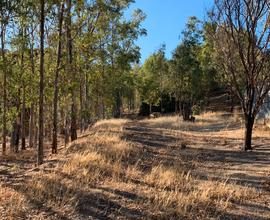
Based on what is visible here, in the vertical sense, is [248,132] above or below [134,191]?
above

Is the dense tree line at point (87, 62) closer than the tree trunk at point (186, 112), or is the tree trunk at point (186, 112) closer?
the dense tree line at point (87, 62)

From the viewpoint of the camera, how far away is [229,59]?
1520cm

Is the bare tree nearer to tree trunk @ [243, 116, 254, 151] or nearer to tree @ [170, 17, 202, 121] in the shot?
tree trunk @ [243, 116, 254, 151]

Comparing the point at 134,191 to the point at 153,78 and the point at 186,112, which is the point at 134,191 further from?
the point at 153,78

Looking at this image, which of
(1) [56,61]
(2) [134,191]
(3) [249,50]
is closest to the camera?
(2) [134,191]

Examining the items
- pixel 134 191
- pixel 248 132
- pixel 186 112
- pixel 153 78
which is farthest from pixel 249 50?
pixel 153 78

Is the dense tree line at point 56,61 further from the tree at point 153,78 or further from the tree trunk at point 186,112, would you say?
the tree at point 153,78

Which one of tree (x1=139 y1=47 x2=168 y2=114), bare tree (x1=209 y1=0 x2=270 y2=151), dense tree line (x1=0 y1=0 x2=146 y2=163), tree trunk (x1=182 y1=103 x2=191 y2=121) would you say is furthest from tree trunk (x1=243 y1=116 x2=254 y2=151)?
tree (x1=139 y1=47 x2=168 y2=114)

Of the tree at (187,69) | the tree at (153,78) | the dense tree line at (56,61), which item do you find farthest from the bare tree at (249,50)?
the tree at (153,78)

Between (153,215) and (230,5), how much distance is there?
34.3 ft

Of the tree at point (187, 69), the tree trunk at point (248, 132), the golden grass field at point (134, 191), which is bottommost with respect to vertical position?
the golden grass field at point (134, 191)

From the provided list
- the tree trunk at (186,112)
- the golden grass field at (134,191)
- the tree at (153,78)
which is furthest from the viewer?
the tree at (153,78)

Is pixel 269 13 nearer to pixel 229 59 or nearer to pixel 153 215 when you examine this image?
pixel 229 59

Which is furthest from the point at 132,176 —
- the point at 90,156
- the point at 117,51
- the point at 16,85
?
the point at 117,51
